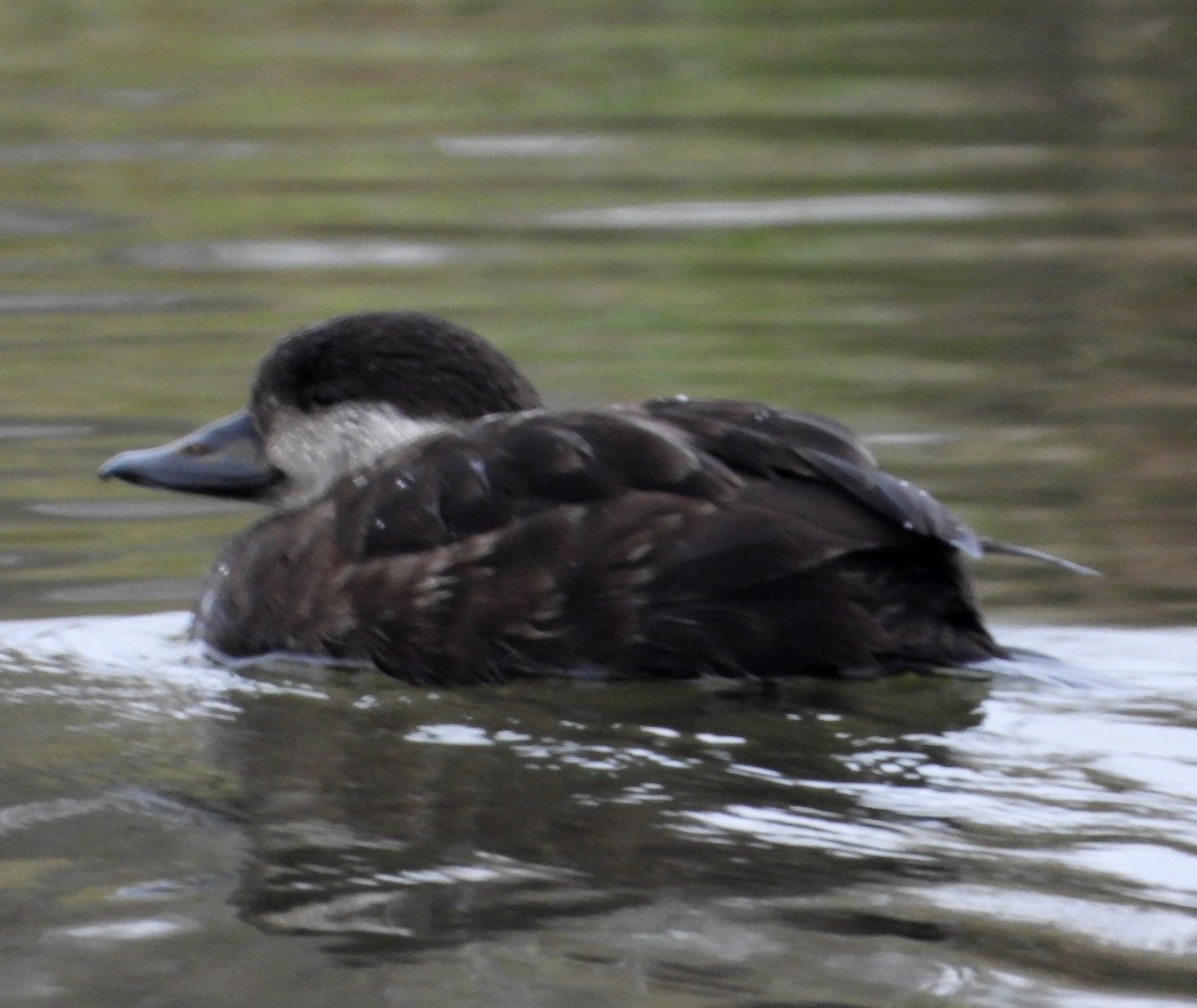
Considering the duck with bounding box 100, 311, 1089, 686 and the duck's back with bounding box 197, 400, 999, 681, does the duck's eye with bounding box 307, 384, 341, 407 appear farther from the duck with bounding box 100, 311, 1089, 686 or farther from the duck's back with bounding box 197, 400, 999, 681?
the duck's back with bounding box 197, 400, 999, 681

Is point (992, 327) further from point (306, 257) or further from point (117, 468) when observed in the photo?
point (117, 468)

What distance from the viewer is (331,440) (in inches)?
254

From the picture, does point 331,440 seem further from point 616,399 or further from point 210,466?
point 616,399

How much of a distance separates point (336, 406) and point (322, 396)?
0.14ft

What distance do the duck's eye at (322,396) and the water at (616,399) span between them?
2.07 feet

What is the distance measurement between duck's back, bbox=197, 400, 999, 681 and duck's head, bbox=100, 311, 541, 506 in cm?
38

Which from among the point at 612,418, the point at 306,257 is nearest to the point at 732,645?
the point at 612,418

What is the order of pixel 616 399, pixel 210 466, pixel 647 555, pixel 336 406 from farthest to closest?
pixel 616 399 → pixel 210 466 → pixel 336 406 → pixel 647 555

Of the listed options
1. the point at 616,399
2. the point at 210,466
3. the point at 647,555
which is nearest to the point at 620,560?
the point at 647,555

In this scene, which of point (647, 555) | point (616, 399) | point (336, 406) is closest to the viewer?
point (647, 555)

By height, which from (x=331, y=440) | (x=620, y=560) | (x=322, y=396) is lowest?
(x=620, y=560)

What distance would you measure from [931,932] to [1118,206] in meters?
8.19

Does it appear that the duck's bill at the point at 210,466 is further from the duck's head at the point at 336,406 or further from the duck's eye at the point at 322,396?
the duck's eye at the point at 322,396

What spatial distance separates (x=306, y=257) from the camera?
11188 millimetres
